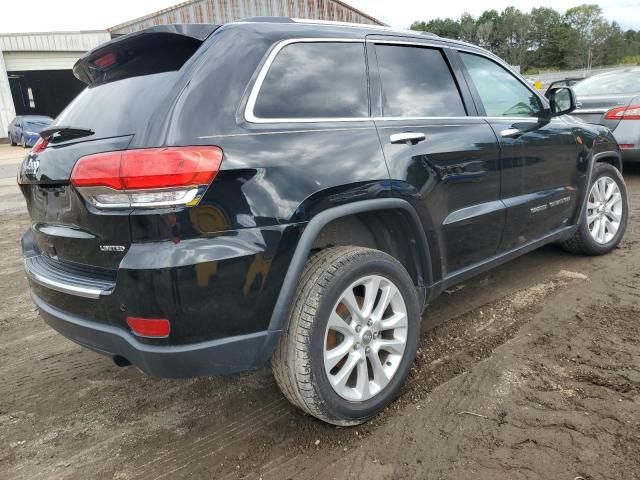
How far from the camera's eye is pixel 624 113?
23.0 feet

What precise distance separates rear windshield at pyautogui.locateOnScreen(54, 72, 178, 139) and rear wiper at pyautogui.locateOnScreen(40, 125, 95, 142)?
30 mm

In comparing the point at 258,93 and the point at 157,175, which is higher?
the point at 258,93

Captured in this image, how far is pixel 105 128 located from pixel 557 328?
2880 millimetres

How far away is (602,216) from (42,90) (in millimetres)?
35452

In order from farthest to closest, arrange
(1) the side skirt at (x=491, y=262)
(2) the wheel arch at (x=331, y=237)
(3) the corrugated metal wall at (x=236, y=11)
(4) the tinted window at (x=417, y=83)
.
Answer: (3) the corrugated metal wall at (x=236, y=11) < (1) the side skirt at (x=491, y=262) < (4) the tinted window at (x=417, y=83) < (2) the wheel arch at (x=331, y=237)

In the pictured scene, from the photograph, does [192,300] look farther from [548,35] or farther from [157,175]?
[548,35]

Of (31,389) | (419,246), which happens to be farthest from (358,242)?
(31,389)

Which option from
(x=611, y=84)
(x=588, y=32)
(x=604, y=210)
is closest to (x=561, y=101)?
(x=604, y=210)

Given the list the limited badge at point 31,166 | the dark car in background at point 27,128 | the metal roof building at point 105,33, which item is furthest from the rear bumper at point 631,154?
the dark car in background at point 27,128

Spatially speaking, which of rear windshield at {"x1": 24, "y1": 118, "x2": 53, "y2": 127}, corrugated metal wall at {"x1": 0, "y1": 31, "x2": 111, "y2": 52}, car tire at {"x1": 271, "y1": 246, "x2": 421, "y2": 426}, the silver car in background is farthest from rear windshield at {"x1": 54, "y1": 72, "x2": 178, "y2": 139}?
corrugated metal wall at {"x1": 0, "y1": 31, "x2": 111, "y2": 52}

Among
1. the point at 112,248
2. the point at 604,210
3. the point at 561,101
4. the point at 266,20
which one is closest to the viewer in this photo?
the point at 112,248

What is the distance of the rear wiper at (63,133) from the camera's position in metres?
2.27

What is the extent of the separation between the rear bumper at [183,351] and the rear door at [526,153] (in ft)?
6.47

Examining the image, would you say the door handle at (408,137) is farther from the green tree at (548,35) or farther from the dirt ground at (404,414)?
the green tree at (548,35)
